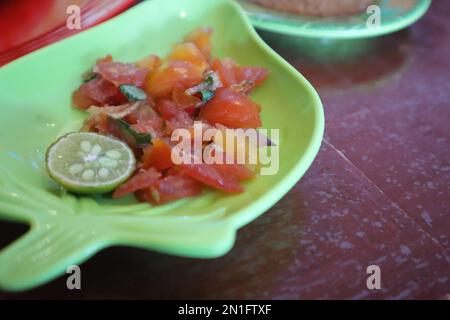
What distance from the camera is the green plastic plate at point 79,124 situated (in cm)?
74

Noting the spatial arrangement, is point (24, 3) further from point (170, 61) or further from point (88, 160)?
point (88, 160)

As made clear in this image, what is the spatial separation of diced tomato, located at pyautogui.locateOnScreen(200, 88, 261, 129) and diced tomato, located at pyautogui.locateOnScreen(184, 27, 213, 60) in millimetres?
266

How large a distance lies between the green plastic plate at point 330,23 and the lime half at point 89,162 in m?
0.80

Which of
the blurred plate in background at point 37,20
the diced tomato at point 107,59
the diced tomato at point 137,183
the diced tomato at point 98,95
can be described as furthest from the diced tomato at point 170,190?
the blurred plate in background at point 37,20

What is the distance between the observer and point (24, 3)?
4.76 feet

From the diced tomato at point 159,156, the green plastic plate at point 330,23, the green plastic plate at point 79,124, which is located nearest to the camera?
the green plastic plate at point 79,124

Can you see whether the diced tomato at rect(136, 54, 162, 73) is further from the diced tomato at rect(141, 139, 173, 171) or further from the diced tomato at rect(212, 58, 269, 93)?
the diced tomato at rect(141, 139, 173, 171)

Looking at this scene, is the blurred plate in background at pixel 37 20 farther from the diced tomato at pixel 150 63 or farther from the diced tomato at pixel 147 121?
the diced tomato at pixel 147 121

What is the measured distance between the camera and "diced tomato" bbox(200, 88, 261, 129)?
112 cm

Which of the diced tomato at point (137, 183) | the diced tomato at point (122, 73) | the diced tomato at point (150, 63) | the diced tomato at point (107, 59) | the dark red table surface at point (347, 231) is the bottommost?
the dark red table surface at point (347, 231)

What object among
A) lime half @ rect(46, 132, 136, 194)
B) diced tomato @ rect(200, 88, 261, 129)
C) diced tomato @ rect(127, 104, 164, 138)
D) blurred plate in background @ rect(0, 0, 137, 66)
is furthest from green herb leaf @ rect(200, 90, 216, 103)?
blurred plate in background @ rect(0, 0, 137, 66)

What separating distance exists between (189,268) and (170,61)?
1.90 feet

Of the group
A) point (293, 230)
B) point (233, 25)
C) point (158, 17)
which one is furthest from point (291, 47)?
point (293, 230)

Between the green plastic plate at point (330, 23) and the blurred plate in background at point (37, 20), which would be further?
the green plastic plate at point (330, 23)
